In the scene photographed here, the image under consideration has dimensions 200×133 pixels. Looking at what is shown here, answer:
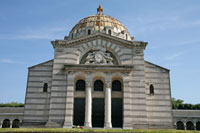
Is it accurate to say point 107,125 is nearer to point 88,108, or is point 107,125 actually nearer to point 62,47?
point 88,108

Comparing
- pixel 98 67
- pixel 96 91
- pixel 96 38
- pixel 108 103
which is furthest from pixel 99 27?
pixel 108 103

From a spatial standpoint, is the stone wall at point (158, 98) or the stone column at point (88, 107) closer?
the stone column at point (88, 107)

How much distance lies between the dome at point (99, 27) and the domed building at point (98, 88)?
8791 mm

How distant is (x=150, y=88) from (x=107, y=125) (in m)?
7.56

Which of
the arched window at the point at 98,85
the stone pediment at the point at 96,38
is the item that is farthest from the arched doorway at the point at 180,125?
the arched window at the point at 98,85

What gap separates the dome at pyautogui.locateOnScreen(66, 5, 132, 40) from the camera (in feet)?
113

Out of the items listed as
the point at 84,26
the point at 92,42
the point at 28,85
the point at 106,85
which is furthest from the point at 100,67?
the point at 84,26

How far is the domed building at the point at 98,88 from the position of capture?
76.2 ft

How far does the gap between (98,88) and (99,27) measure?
46.8 ft

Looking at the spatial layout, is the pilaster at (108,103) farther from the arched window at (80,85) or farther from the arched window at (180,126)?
the arched window at (180,126)

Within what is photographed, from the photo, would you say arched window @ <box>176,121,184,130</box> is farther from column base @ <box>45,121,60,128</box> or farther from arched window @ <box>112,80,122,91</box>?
column base @ <box>45,121,60,128</box>

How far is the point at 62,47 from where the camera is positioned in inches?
1019

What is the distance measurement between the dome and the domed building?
8791mm

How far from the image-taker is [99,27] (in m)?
35.1
